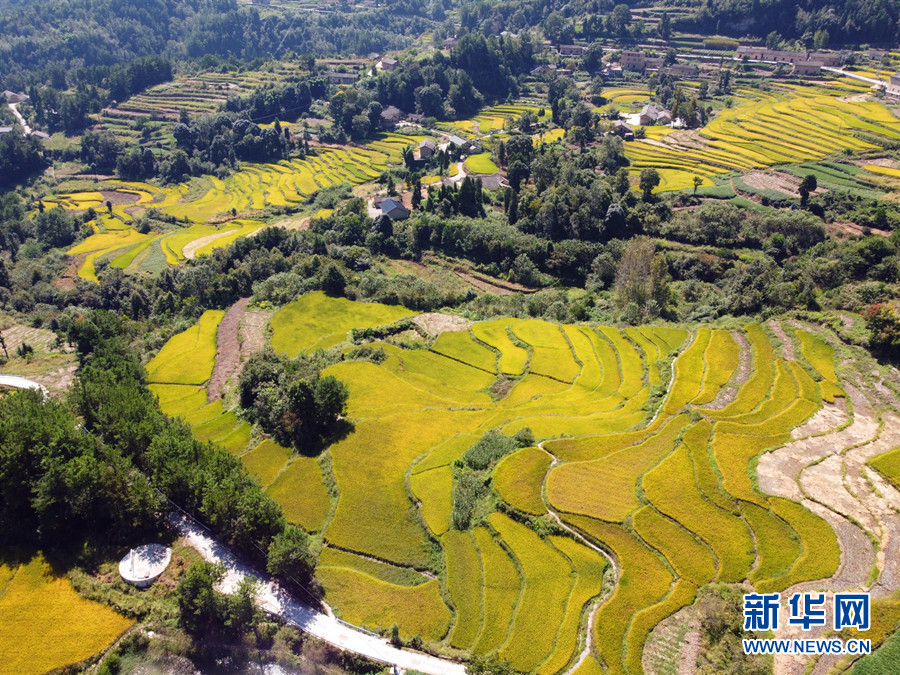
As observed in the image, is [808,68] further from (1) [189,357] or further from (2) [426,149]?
(1) [189,357]

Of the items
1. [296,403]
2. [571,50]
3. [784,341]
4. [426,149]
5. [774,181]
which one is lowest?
[296,403]

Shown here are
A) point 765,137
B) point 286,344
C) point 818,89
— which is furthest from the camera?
point 818,89

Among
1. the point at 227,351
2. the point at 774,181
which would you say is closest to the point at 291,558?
the point at 227,351

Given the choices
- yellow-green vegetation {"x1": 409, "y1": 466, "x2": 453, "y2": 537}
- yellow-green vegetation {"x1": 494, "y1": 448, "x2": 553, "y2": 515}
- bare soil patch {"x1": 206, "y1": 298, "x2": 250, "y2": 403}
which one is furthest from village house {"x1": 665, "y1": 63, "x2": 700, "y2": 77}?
yellow-green vegetation {"x1": 409, "y1": 466, "x2": 453, "y2": 537}

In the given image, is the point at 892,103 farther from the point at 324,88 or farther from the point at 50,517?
the point at 50,517

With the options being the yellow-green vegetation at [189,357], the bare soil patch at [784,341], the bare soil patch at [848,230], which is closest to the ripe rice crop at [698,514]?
the bare soil patch at [784,341]

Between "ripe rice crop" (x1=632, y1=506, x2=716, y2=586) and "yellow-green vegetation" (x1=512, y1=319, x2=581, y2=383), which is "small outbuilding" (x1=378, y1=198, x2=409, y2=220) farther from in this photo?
"ripe rice crop" (x1=632, y1=506, x2=716, y2=586)

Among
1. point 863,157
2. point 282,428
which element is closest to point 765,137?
point 863,157

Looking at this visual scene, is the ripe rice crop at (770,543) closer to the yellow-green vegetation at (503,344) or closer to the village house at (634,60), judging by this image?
the yellow-green vegetation at (503,344)
